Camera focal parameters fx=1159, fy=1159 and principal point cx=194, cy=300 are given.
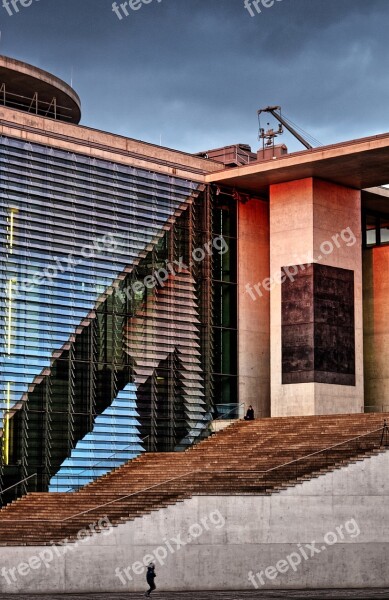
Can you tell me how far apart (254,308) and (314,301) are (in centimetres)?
331

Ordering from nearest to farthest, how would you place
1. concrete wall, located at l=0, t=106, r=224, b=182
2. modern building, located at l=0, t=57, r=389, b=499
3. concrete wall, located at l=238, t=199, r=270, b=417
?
modern building, located at l=0, t=57, r=389, b=499
concrete wall, located at l=0, t=106, r=224, b=182
concrete wall, located at l=238, t=199, r=270, b=417

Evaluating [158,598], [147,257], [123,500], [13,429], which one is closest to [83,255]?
[147,257]

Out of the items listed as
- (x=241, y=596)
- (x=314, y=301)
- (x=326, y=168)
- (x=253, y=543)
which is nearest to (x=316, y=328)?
(x=314, y=301)

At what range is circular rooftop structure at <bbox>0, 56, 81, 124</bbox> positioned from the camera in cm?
4297

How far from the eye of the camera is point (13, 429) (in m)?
38.5

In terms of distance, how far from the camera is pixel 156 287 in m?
44.1

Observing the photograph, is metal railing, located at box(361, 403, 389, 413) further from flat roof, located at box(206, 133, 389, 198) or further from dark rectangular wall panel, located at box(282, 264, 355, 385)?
flat roof, located at box(206, 133, 389, 198)

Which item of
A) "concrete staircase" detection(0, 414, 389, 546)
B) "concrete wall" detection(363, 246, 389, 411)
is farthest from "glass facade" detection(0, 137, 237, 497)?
"concrete wall" detection(363, 246, 389, 411)

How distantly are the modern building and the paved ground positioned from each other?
9.03m

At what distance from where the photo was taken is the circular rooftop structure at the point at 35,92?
141ft

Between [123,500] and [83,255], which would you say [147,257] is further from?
[123,500]

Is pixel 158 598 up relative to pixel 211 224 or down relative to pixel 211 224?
down

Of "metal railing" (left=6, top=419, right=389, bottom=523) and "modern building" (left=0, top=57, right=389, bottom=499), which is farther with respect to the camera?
"modern building" (left=0, top=57, right=389, bottom=499)

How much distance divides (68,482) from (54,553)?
7.98 m
